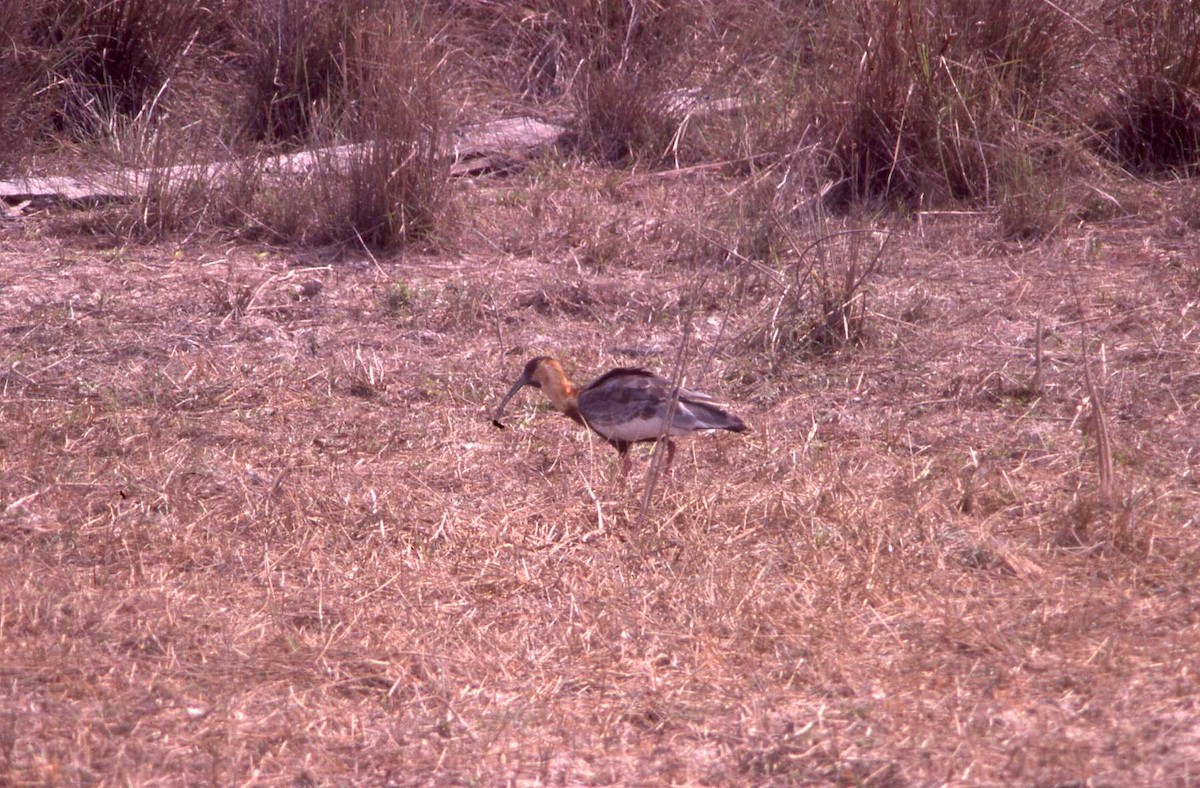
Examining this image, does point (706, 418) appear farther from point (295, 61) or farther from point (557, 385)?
point (295, 61)

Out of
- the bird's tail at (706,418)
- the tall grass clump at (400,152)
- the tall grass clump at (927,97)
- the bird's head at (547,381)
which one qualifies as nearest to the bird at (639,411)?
the bird's tail at (706,418)

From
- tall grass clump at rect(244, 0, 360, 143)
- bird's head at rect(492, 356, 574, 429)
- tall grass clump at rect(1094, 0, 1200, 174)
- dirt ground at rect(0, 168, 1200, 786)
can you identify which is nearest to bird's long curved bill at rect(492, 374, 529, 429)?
bird's head at rect(492, 356, 574, 429)

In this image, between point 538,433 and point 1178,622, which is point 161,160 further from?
point 1178,622

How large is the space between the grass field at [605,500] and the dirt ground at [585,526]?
0.05 ft

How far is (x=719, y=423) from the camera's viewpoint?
16.6 feet

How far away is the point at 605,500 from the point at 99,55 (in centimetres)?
602

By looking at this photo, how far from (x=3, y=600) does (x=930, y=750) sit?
2515mm

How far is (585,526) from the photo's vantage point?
15.6 ft

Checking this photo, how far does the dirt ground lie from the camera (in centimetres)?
345

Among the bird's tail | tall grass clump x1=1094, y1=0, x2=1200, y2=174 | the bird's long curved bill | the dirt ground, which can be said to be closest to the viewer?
the dirt ground

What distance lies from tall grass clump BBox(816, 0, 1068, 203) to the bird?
10.1 ft

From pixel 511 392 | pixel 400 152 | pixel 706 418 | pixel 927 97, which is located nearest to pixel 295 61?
pixel 400 152

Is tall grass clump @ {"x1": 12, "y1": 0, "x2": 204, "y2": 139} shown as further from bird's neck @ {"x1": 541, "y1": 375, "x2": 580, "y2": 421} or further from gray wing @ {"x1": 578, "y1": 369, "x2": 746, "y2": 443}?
gray wing @ {"x1": 578, "y1": 369, "x2": 746, "y2": 443}

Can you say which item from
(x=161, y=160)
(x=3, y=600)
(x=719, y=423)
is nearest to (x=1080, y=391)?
(x=719, y=423)
